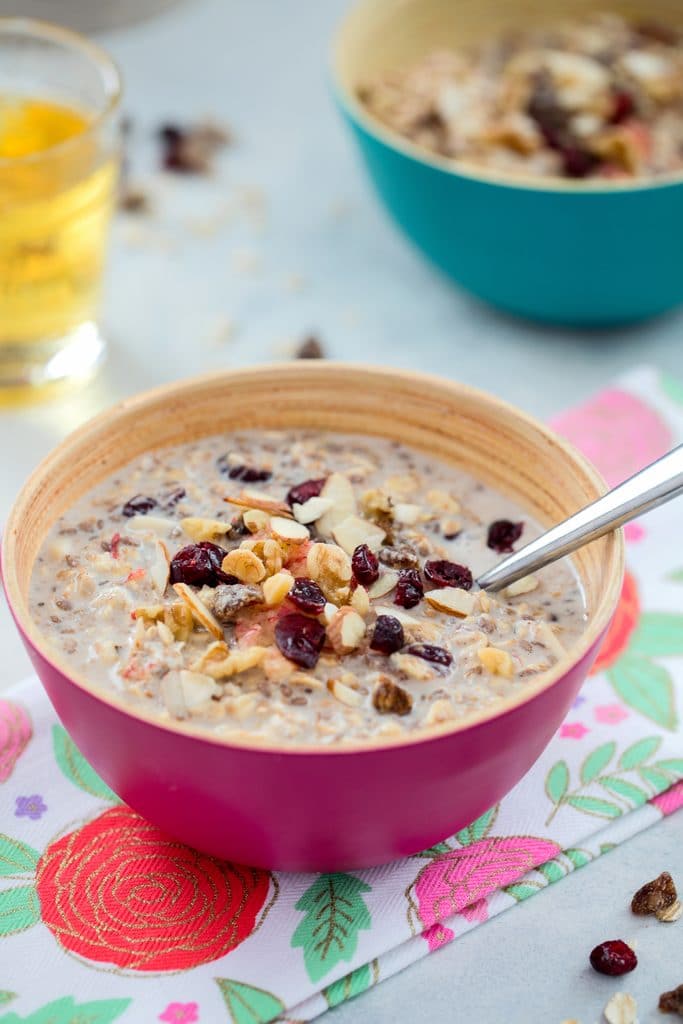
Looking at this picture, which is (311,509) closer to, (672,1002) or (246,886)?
(246,886)

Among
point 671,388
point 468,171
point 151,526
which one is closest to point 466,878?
point 151,526

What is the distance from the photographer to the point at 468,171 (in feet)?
6.20

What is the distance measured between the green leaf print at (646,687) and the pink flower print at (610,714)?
0.02m

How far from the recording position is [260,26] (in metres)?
2.83

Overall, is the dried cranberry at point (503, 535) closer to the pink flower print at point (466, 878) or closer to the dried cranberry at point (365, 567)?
the dried cranberry at point (365, 567)

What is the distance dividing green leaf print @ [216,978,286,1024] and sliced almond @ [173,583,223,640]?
1.01 feet

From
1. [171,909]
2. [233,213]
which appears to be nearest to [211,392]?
[171,909]

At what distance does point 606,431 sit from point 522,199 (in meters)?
0.35

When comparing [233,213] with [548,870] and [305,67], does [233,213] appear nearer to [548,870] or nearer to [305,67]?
[305,67]

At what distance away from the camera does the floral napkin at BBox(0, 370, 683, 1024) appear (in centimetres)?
116

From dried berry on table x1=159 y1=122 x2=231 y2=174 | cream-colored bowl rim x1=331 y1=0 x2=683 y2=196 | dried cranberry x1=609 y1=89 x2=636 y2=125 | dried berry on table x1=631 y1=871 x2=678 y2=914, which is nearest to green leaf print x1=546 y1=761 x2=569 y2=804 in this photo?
dried berry on table x1=631 y1=871 x2=678 y2=914

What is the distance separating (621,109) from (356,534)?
3.60 ft

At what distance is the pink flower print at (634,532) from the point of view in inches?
66.9

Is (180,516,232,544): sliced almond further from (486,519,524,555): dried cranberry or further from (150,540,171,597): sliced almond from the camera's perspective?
(486,519,524,555): dried cranberry
